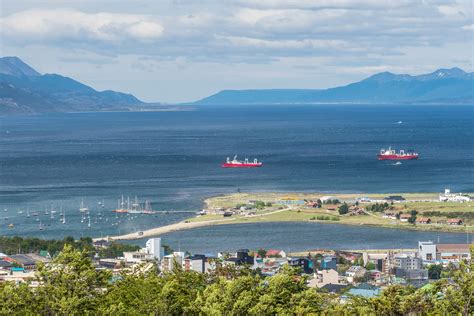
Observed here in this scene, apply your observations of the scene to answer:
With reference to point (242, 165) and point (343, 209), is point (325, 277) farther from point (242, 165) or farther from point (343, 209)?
point (242, 165)

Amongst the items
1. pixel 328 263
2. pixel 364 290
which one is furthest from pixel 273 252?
pixel 364 290

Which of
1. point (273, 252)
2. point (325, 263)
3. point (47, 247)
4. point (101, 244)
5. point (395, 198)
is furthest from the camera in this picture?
point (395, 198)

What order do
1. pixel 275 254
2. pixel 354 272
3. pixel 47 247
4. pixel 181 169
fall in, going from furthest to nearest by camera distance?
1. pixel 181 169
2. pixel 47 247
3. pixel 275 254
4. pixel 354 272

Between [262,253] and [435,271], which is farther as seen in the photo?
[262,253]

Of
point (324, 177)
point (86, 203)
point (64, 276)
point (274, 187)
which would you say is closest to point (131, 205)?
point (86, 203)

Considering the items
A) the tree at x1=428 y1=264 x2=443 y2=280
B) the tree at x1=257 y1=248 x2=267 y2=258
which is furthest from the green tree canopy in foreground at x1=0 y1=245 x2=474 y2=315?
the tree at x1=257 y1=248 x2=267 y2=258

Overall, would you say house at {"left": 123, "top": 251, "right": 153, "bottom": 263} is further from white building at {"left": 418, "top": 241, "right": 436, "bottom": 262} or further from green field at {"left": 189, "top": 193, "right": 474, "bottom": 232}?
green field at {"left": 189, "top": 193, "right": 474, "bottom": 232}

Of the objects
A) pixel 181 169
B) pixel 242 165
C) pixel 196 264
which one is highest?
pixel 242 165

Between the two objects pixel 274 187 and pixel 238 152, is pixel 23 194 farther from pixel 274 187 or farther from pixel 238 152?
pixel 238 152
